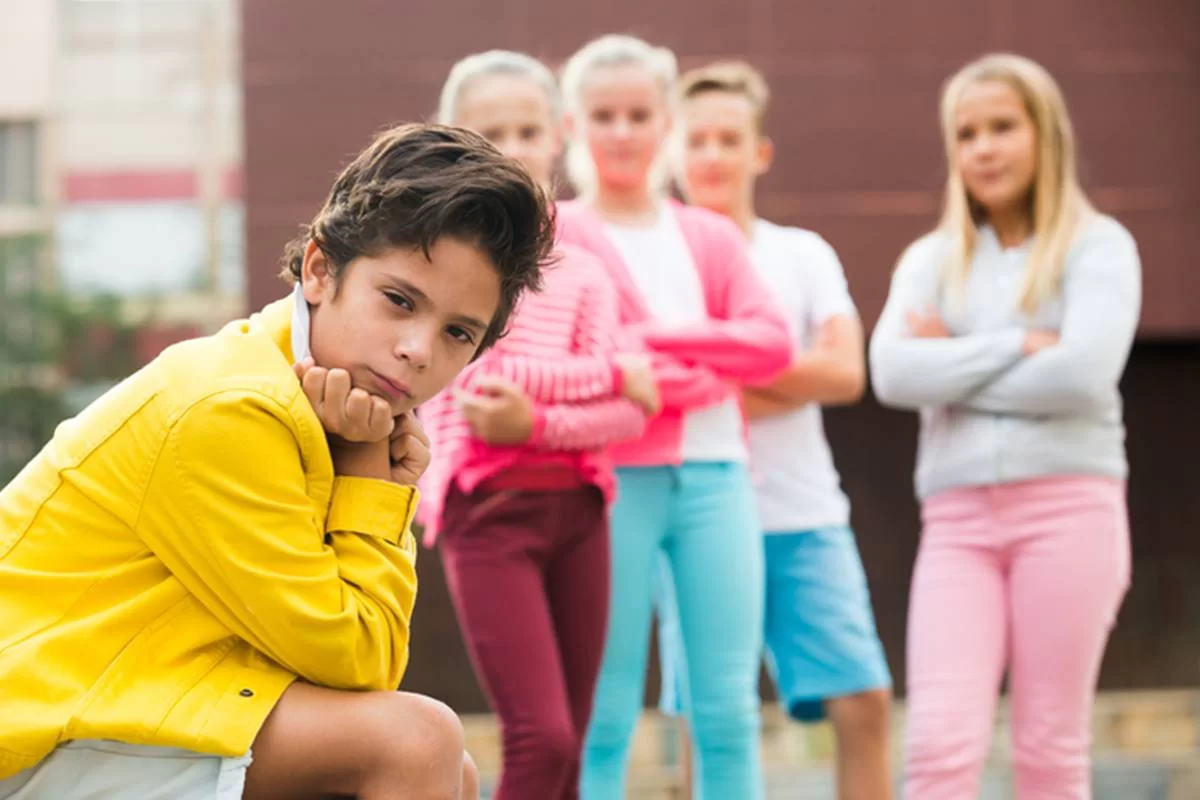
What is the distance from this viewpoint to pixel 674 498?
330 cm

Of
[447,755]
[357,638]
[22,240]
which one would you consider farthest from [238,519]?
[22,240]

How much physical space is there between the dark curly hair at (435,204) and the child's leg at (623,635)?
1.11 metres

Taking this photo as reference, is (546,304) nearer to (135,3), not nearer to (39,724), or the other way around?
(39,724)

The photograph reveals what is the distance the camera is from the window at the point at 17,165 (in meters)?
25.0

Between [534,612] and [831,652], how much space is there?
0.92 metres

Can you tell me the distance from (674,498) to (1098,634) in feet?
2.90

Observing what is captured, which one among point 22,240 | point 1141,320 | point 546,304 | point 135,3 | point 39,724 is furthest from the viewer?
point 135,3

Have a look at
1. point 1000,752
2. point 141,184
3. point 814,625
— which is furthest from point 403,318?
point 141,184

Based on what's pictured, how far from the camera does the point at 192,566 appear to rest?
2014 millimetres

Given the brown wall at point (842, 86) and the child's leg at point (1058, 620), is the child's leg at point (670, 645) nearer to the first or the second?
the child's leg at point (1058, 620)

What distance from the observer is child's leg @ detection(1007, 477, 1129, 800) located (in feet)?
11.0

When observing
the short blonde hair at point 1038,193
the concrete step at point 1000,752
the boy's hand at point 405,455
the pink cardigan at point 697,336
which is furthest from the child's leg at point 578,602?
the concrete step at point 1000,752

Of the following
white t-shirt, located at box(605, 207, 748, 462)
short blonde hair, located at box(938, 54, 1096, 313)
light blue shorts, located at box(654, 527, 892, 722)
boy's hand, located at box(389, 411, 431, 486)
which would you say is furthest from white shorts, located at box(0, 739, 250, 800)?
short blonde hair, located at box(938, 54, 1096, 313)

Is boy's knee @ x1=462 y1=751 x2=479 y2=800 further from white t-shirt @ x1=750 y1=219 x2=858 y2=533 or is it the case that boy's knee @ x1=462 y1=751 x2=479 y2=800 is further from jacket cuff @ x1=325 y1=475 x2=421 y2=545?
white t-shirt @ x1=750 y1=219 x2=858 y2=533
